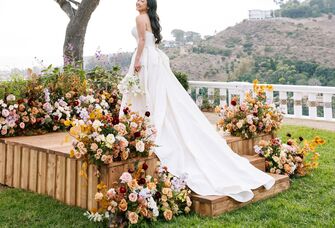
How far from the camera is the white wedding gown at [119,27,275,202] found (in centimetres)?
346

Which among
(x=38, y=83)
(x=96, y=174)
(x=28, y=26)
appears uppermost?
(x=28, y=26)

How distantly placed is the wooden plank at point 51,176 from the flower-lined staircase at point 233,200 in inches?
52.8

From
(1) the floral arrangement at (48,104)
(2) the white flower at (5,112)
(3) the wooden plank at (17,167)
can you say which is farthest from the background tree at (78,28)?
(3) the wooden plank at (17,167)

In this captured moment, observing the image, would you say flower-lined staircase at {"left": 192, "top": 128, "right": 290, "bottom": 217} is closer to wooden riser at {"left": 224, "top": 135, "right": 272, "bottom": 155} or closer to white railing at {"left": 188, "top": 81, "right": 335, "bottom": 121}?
wooden riser at {"left": 224, "top": 135, "right": 272, "bottom": 155}

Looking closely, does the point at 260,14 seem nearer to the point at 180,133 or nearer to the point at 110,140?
the point at 180,133

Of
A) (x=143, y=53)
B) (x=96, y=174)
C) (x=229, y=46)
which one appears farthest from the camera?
(x=229, y=46)

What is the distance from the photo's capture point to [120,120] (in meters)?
3.26

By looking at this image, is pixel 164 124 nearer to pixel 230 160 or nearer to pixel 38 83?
pixel 230 160

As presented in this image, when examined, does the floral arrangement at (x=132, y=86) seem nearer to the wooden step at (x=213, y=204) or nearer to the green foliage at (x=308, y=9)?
the wooden step at (x=213, y=204)

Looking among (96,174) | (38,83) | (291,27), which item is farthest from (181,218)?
(291,27)

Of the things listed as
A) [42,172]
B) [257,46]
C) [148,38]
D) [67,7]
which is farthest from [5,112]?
[257,46]

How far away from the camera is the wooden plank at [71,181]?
3443 millimetres

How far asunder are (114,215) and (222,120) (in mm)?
2463

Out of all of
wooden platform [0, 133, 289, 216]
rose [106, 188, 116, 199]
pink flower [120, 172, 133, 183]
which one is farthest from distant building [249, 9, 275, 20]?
rose [106, 188, 116, 199]
